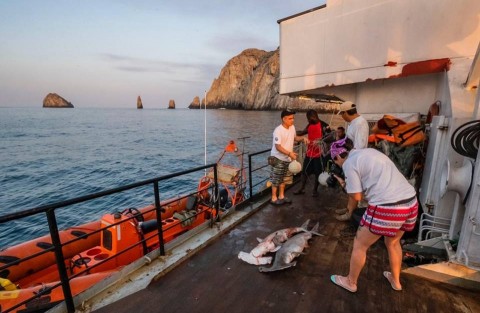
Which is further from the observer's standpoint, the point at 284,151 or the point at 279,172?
the point at 279,172

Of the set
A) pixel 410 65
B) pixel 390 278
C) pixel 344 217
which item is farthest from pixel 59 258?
pixel 410 65

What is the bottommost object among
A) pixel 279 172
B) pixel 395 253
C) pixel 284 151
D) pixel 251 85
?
pixel 395 253

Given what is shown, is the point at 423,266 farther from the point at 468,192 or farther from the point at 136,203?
the point at 136,203

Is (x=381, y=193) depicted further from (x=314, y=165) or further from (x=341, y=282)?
(x=314, y=165)

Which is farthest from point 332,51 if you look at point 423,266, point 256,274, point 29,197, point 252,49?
point 252,49

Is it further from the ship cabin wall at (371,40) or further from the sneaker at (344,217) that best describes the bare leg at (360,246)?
the ship cabin wall at (371,40)

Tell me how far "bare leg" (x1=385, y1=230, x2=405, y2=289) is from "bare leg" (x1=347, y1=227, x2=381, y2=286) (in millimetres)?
178

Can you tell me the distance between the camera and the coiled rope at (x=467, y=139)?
2.93 metres

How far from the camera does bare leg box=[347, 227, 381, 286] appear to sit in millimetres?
2615

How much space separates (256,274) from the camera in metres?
3.23

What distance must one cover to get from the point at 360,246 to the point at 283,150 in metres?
2.47

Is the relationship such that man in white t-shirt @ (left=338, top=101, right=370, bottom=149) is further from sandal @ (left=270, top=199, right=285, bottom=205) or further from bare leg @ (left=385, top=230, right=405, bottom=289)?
sandal @ (left=270, top=199, right=285, bottom=205)

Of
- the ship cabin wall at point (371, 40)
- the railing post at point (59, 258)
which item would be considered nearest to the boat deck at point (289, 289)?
the railing post at point (59, 258)

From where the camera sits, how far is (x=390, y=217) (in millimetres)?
2459
